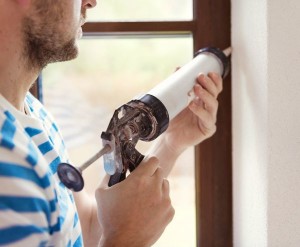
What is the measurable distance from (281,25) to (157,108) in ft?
0.84

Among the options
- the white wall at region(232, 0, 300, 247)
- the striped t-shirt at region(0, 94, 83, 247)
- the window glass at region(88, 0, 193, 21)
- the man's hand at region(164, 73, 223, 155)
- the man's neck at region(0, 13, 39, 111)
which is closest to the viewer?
the striped t-shirt at region(0, 94, 83, 247)

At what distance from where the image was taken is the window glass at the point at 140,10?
98 cm

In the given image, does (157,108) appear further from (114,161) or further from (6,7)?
(6,7)

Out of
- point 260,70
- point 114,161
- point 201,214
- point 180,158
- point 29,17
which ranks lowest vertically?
point 201,214

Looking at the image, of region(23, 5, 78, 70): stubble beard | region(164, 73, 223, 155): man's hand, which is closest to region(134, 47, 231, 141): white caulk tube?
region(164, 73, 223, 155): man's hand

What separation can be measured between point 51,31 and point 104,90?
387mm

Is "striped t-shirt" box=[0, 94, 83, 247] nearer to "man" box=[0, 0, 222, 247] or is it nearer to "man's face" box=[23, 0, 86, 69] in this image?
"man" box=[0, 0, 222, 247]

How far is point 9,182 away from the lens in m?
0.52

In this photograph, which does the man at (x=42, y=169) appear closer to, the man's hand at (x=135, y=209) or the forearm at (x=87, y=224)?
the man's hand at (x=135, y=209)

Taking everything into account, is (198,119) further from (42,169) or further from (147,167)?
(42,169)

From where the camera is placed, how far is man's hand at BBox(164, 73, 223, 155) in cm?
87

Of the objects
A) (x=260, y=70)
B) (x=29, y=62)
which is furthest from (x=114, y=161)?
(x=260, y=70)

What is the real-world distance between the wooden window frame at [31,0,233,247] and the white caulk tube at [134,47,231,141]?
55 mm

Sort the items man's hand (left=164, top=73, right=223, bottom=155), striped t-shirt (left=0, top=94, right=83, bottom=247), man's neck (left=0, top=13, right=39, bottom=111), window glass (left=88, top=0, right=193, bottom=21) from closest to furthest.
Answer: striped t-shirt (left=0, top=94, right=83, bottom=247)
man's neck (left=0, top=13, right=39, bottom=111)
man's hand (left=164, top=73, right=223, bottom=155)
window glass (left=88, top=0, right=193, bottom=21)
